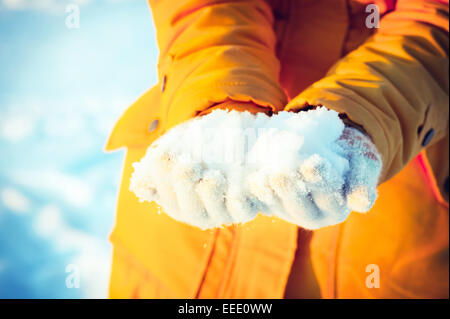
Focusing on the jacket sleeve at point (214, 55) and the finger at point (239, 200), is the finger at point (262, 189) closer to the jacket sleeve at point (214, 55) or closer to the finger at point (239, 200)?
the finger at point (239, 200)

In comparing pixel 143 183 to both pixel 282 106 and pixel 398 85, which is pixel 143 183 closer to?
pixel 282 106

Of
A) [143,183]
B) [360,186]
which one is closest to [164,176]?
[143,183]

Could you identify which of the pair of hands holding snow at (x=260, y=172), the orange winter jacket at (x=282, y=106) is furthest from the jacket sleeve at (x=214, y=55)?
the pair of hands holding snow at (x=260, y=172)

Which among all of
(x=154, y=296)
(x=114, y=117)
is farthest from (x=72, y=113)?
(x=154, y=296)

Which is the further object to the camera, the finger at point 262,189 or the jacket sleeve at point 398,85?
the jacket sleeve at point 398,85

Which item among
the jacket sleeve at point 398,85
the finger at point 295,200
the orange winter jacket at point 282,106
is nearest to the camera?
the finger at point 295,200

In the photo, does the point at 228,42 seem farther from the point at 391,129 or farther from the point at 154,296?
the point at 154,296

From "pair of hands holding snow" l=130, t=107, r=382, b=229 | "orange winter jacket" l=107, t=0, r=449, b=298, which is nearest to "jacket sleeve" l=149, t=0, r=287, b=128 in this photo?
"orange winter jacket" l=107, t=0, r=449, b=298

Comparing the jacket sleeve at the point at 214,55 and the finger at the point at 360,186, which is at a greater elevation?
the jacket sleeve at the point at 214,55
